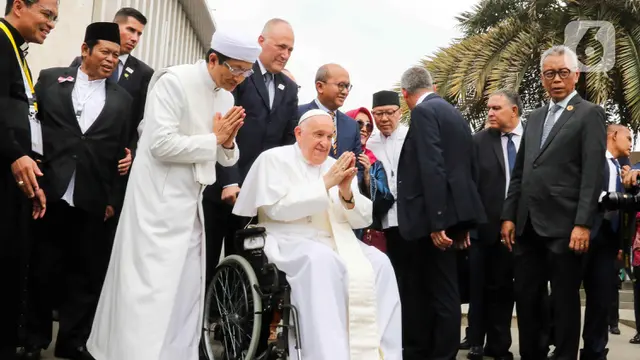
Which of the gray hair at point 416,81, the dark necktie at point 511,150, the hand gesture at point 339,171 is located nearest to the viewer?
the hand gesture at point 339,171

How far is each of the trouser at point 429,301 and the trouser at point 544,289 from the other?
44 cm

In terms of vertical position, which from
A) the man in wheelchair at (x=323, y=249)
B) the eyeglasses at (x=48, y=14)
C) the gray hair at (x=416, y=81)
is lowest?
the man in wheelchair at (x=323, y=249)

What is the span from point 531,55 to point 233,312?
13169mm

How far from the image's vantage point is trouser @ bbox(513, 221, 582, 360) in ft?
15.5

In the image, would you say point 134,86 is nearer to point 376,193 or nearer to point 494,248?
point 376,193

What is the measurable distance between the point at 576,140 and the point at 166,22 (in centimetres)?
2280

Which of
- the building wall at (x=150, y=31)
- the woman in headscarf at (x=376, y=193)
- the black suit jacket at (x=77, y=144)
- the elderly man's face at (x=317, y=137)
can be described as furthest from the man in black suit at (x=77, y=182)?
the building wall at (x=150, y=31)

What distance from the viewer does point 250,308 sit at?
13.8 feet

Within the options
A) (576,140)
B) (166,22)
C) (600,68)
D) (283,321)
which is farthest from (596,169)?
(166,22)

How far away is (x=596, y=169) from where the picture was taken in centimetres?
468

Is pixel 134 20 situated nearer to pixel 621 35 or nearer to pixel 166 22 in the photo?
pixel 621 35

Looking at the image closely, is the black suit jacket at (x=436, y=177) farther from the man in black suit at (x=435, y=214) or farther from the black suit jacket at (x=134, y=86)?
the black suit jacket at (x=134, y=86)

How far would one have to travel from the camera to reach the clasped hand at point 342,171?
4324 millimetres

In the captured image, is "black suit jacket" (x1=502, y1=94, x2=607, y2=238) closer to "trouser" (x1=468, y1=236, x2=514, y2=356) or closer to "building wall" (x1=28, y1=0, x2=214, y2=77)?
"trouser" (x1=468, y1=236, x2=514, y2=356)
